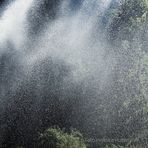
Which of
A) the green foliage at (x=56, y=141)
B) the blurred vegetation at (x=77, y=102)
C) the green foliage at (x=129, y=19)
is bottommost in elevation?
the green foliage at (x=56, y=141)

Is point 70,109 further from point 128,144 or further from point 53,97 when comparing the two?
point 128,144

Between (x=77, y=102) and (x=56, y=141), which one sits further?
(x=77, y=102)

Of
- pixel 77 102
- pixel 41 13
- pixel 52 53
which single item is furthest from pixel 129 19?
pixel 77 102

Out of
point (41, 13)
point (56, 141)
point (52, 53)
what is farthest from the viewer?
point (52, 53)

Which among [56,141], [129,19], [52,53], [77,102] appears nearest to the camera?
[56,141]

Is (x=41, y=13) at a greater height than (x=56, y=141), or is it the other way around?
(x=41, y=13)

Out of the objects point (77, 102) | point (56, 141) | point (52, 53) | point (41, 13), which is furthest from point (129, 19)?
point (56, 141)

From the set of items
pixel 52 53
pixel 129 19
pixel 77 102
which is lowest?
pixel 77 102

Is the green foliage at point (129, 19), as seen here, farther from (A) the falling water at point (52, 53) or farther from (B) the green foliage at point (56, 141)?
(B) the green foliage at point (56, 141)

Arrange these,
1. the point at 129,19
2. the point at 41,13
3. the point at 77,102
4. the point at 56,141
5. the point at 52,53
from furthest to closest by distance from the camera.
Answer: the point at 129,19 < the point at 52,53 < the point at 41,13 < the point at 77,102 < the point at 56,141

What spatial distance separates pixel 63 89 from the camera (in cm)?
4250

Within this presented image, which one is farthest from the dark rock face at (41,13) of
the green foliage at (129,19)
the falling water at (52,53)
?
the green foliage at (129,19)

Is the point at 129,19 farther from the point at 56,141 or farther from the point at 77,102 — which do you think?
the point at 56,141

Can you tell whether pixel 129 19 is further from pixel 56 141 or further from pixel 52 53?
pixel 56 141
